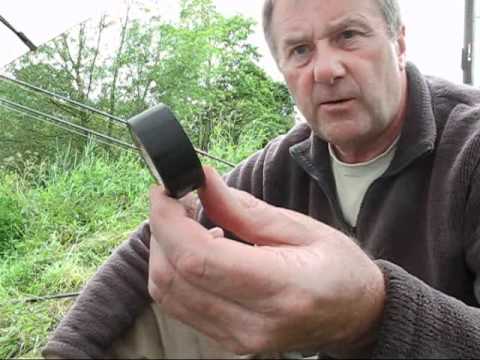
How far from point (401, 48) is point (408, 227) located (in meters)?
0.32

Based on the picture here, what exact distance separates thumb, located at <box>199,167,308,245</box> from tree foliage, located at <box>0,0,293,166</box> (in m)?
1.12

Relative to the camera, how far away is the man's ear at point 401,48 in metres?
1.00

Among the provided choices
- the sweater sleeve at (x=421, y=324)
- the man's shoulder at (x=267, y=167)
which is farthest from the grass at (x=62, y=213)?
the sweater sleeve at (x=421, y=324)

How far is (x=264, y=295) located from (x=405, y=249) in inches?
22.1

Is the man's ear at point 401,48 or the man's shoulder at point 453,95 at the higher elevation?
the man's ear at point 401,48

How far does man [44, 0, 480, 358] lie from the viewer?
317 mm

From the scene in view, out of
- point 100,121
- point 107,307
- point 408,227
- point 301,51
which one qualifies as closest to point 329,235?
point 107,307

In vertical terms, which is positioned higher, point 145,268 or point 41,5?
point 41,5

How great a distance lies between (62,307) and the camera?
3.34 feet

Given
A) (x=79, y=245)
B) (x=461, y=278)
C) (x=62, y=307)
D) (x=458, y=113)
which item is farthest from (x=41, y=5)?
(x=461, y=278)

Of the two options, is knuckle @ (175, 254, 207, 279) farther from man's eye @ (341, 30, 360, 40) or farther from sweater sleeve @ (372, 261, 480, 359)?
man's eye @ (341, 30, 360, 40)

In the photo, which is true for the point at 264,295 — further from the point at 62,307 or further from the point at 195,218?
the point at 62,307

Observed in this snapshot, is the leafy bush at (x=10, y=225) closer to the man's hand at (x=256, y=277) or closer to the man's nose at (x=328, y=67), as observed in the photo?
the man's nose at (x=328, y=67)

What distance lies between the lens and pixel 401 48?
102 centimetres
